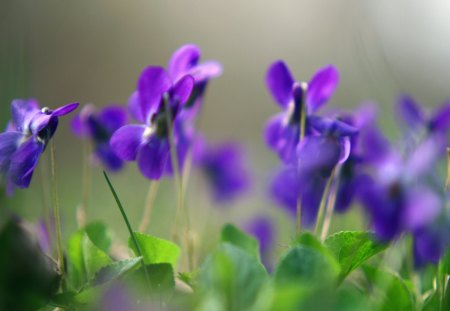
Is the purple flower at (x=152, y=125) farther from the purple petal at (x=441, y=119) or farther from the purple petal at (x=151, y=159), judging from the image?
the purple petal at (x=441, y=119)

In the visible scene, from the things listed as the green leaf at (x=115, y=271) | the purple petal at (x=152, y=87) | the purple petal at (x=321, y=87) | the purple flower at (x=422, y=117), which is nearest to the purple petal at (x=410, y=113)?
the purple flower at (x=422, y=117)

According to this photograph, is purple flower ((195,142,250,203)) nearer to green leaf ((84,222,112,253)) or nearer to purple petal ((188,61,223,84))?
purple petal ((188,61,223,84))

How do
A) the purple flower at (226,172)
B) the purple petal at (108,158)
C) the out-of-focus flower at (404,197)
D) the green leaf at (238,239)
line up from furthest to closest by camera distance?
1. the purple flower at (226,172)
2. the purple petal at (108,158)
3. the green leaf at (238,239)
4. the out-of-focus flower at (404,197)

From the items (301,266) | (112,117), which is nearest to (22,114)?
(112,117)

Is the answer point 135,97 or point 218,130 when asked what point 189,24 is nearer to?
point 218,130

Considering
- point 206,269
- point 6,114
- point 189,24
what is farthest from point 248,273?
point 189,24

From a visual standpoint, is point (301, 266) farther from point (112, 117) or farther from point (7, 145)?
point (112, 117)
